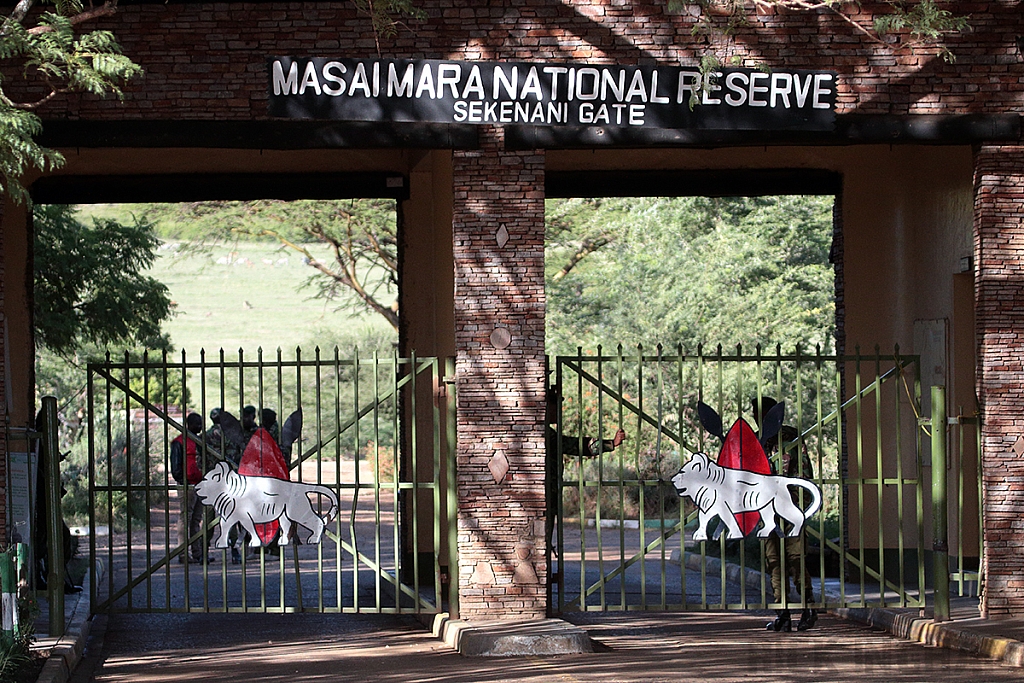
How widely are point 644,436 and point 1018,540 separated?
49.7ft

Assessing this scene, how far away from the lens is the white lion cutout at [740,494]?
10055 millimetres

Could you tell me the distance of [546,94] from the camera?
9.55 m

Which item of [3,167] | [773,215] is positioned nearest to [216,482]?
[3,167]

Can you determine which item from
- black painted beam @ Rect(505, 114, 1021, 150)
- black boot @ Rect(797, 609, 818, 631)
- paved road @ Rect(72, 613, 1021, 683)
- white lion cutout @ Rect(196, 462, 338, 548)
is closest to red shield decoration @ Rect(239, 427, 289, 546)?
white lion cutout @ Rect(196, 462, 338, 548)

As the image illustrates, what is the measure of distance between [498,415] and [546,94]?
2.44 m

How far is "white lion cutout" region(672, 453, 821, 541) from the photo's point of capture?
396 inches

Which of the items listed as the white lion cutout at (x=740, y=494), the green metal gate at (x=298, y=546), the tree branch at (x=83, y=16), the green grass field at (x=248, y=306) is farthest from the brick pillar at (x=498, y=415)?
the green grass field at (x=248, y=306)

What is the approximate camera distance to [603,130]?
9.67 metres

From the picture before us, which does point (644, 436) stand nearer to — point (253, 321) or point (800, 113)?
point (800, 113)

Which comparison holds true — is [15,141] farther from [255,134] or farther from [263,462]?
[263,462]

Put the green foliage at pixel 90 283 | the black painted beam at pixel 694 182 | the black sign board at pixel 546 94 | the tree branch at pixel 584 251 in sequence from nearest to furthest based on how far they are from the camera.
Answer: the black sign board at pixel 546 94, the black painted beam at pixel 694 182, the green foliage at pixel 90 283, the tree branch at pixel 584 251

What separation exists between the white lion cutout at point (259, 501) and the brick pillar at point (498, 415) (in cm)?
116

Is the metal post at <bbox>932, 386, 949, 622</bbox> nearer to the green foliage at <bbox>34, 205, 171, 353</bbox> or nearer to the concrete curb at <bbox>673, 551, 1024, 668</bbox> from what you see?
the concrete curb at <bbox>673, 551, 1024, 668</bbox>

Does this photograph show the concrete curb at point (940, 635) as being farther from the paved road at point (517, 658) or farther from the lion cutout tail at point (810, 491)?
the lion cutout tail at point (810, 491)
